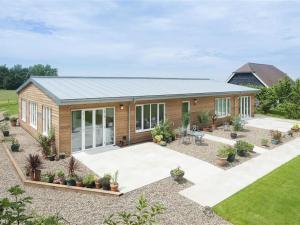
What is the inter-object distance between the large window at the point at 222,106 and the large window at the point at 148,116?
23.8ft

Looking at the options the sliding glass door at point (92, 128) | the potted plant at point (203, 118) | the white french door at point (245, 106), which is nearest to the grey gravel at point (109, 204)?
the sliding glass door at point (92, 128)

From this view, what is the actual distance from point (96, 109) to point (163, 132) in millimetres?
4794

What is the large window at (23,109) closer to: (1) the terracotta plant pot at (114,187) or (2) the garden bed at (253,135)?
(1) the terracotta plant pot at (114,187)

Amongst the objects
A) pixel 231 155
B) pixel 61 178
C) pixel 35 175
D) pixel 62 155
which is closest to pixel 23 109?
pixel 62 155

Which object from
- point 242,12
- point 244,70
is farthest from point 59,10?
point 244,70

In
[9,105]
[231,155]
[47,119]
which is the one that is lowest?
[231,155]

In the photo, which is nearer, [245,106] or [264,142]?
[264,142]

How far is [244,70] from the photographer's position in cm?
4100

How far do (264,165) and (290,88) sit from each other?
21709 millimetres

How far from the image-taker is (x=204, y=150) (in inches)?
625

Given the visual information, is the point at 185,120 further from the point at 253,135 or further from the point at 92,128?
the point at 92,128

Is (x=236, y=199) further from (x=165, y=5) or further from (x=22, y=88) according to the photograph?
(x=22, y=88)

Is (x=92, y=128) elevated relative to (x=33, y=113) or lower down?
lower down

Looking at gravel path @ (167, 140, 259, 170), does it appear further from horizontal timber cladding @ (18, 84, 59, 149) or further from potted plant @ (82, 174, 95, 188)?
horizontal timber cladding @ (18, 84, 59, 149)
